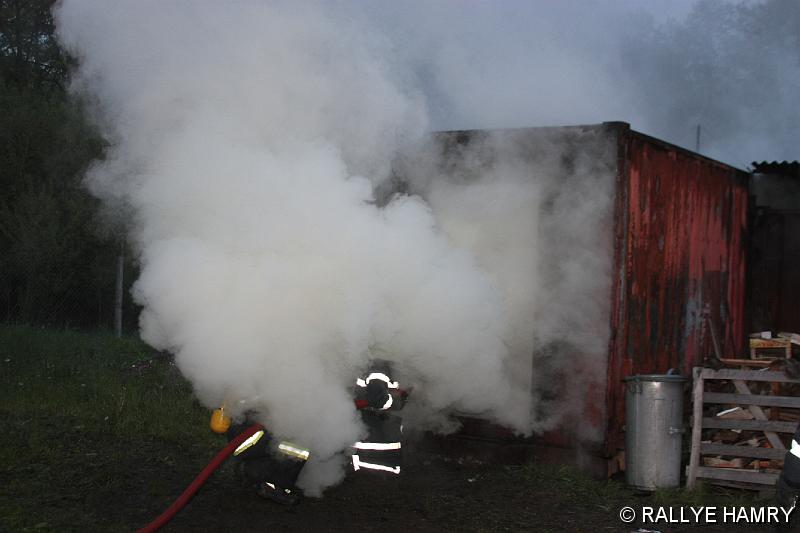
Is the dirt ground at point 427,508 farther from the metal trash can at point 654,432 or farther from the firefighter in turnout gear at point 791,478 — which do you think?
the firefighter in turnout gear at point 791,478

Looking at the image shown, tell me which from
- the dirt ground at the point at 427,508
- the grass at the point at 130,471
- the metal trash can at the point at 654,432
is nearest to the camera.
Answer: the dirt ground at the point at 427,508

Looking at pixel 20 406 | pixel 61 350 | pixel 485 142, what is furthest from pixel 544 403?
pixel 61 350

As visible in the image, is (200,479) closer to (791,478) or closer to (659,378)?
(791,478)

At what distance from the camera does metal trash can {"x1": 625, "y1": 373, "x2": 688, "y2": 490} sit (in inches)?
258

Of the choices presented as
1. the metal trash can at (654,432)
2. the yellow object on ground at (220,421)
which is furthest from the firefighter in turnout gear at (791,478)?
the yellow object on ground at (220,421)

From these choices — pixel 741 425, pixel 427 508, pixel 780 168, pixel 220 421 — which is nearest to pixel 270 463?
pixel 220 421

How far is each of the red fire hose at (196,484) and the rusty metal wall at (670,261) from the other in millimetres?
3219

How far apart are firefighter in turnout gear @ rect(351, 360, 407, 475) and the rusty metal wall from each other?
2.13m

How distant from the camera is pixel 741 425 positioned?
6.77 meters

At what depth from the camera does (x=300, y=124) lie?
531 cm

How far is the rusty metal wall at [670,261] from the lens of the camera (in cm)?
695

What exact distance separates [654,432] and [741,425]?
82cm

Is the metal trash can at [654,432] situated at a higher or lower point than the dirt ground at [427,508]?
higher

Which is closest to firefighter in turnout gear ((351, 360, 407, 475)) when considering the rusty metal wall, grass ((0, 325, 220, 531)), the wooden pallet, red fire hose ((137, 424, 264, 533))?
red fire hose ((137, 424, 264, 533))
